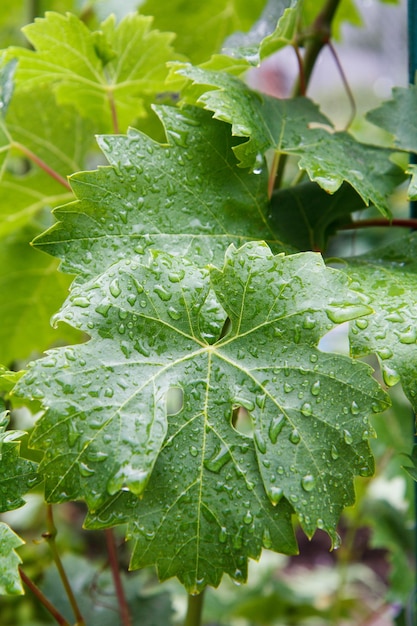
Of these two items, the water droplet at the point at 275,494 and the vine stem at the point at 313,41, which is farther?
the vine stem at the point at 313,41

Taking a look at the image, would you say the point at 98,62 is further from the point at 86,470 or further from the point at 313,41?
the point at 86,470

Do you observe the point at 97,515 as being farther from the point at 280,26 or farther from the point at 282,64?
the point at 282,64

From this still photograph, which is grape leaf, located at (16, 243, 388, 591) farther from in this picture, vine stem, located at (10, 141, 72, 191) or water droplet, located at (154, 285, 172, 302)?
vine stem, located at (10, 141, 72, 191)

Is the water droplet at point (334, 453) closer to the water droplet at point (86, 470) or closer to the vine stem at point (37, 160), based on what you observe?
the water droplet at point (86, 470)

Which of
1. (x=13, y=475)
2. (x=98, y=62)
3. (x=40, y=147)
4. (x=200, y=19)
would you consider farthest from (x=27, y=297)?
(x=200, y=19)

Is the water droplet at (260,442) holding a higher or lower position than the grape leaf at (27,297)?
higher

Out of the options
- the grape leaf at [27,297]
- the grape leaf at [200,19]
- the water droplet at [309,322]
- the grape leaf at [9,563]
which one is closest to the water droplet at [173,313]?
the water droplet at [309,322]
